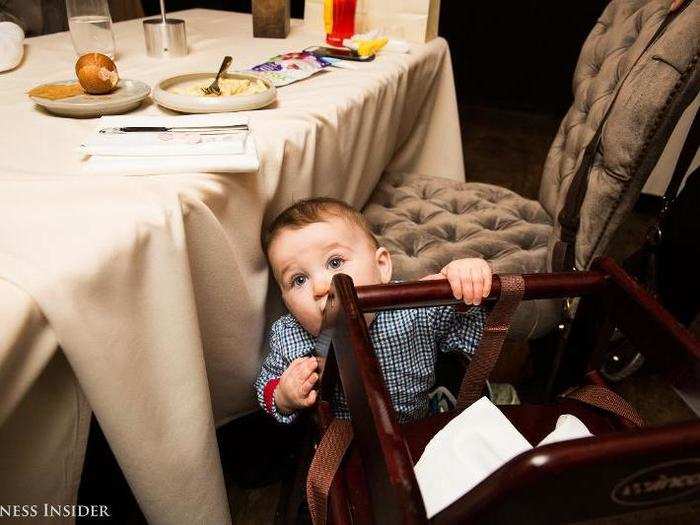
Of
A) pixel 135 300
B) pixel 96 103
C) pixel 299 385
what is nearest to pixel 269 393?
pixel 299 385

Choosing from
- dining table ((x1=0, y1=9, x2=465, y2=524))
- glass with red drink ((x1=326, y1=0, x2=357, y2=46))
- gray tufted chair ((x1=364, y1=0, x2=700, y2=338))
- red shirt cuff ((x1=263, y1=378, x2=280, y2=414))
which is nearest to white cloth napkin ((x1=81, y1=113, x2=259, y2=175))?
dining table ((x1=0, y1=9, x2=465, y2=524))

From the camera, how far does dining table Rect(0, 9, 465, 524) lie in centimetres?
46

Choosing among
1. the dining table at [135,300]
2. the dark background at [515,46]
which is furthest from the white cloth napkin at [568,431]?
the dark background at [515,46]

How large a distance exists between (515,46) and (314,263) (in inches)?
141

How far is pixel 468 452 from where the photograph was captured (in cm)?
55

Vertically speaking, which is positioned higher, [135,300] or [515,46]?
→ [135,300]

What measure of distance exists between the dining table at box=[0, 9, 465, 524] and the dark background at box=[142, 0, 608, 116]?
3.24m

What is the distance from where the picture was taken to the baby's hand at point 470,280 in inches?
22.5

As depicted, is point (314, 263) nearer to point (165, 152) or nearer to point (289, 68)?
point (165, 152)

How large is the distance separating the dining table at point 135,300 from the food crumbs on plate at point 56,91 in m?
0.03

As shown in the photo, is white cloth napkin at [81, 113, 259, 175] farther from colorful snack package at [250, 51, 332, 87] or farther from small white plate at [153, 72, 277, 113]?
colorful snack package at [250, 51, 332, 87]

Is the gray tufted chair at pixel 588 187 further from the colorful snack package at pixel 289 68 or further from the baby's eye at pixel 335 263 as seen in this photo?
the colorful snack package at pixel 289 68

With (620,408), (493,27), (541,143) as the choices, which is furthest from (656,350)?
(493,27)

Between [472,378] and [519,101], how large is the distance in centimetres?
372
